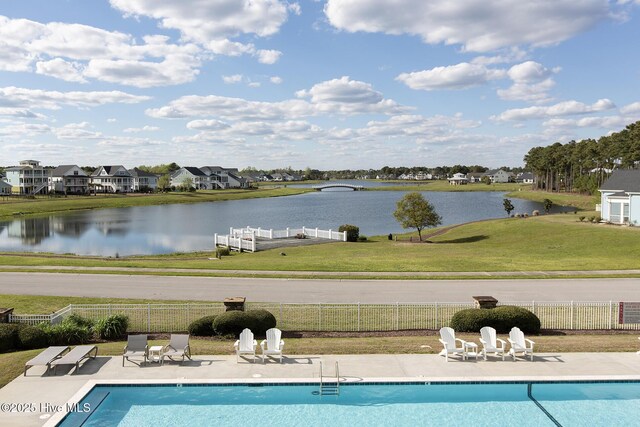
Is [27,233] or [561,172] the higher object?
[561,172]

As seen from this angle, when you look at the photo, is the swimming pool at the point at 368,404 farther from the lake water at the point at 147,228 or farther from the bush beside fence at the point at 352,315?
the lake water at the point at 147,228

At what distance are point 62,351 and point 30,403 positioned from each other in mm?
3248

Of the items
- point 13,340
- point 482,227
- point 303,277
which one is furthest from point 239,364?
point 482,227

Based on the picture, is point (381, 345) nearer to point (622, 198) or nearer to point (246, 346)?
point (246, 346)

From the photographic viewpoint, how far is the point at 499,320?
19.4 meters

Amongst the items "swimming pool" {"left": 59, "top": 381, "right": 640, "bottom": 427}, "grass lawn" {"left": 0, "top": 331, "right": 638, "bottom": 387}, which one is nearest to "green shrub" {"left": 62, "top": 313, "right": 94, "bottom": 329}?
"grass lawn" {"left": 0, "top": 331, "right": 638, "bottom": 387}

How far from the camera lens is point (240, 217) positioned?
9488 cm

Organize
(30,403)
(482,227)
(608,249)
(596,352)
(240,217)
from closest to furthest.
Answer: (30,403) < (596,352) < (608,249) < (482,227) < (240,217)

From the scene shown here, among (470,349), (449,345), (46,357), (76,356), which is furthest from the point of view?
(470,349)

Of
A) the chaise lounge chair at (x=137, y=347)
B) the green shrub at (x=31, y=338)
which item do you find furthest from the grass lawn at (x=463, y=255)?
the chaise lounge chair at (x=137, y=347)

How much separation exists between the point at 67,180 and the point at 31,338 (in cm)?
16061

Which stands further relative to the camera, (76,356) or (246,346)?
(246,346)

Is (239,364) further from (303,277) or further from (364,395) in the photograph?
(303,277)

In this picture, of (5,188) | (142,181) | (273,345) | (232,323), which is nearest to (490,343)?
(273,345)
